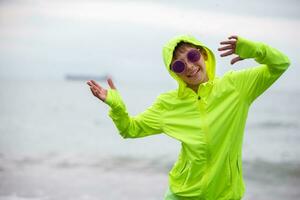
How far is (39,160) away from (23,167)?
1543mm

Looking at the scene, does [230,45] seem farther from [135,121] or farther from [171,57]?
[135,121]

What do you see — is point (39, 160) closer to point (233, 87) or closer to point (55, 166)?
point (55, 166)

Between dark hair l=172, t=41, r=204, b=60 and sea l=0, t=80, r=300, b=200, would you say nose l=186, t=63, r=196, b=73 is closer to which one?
dark hair l=172, t=41, r=204, b=60

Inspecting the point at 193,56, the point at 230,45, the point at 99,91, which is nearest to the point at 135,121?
the point at 99,91

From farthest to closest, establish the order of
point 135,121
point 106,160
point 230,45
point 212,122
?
point 106,160
point 135,121
point 212,122
point 230,45

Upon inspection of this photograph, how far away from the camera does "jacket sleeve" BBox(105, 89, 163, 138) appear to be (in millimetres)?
5438

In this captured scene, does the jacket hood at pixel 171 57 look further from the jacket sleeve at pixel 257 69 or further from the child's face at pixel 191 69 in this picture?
the jacket sleeve at pixel 257 69

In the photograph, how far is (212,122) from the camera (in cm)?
529

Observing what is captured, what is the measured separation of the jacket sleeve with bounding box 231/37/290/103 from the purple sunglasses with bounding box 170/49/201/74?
0.96 feet

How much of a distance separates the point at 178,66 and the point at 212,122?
48 centimetres

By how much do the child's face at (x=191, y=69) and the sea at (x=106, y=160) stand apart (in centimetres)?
592

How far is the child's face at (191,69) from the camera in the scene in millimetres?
5395

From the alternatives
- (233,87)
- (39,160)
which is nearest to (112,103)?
(233,87)

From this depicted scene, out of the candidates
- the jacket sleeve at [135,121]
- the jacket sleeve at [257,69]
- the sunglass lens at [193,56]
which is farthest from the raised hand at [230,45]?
the jacket sleeve at [135,121]
